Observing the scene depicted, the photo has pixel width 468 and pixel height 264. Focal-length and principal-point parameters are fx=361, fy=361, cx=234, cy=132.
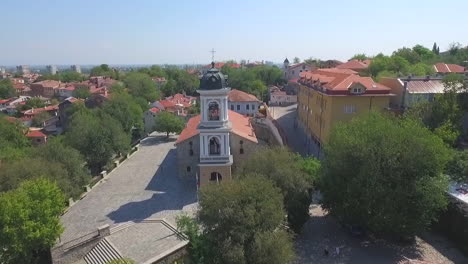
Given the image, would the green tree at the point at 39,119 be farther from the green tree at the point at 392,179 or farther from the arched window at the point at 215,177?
the green tree at the point at 392,179

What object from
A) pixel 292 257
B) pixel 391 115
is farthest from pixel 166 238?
pixel 391 115

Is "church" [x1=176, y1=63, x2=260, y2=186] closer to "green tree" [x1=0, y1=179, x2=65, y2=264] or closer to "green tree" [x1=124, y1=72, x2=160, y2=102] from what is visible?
"green tree" [x1=0, y1=179, x2=65, y2=264]

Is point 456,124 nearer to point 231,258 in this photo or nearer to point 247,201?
point 247,201

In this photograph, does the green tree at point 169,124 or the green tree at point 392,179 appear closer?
the green tree at point 392,179

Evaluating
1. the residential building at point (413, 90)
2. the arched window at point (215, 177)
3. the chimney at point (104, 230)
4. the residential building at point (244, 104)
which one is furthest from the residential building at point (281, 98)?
the chimney at point (104, 230)

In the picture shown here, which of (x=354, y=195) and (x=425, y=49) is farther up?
(x=425, y=49)

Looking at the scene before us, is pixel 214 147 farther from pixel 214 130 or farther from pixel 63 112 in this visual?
pixel 63 112
